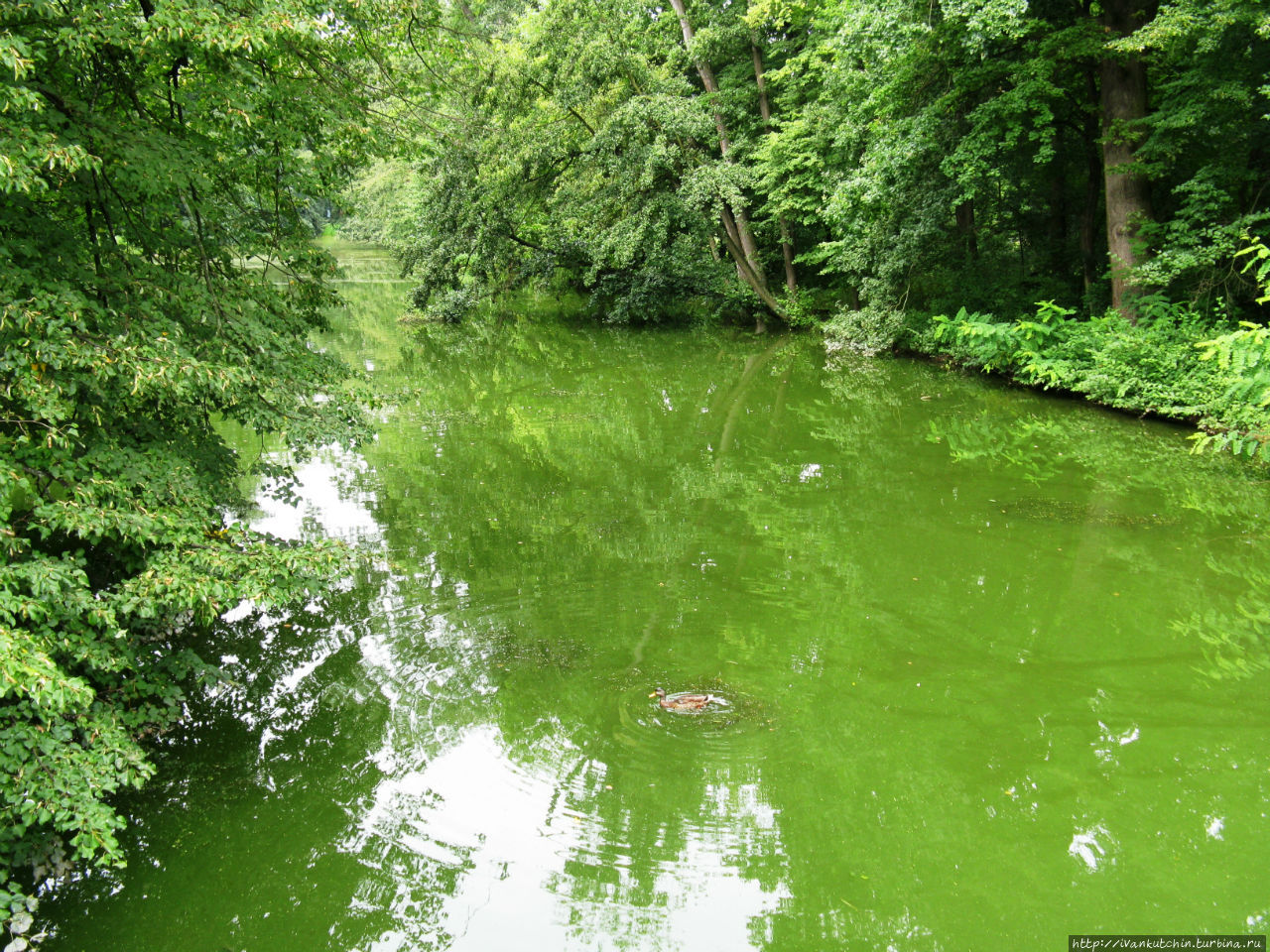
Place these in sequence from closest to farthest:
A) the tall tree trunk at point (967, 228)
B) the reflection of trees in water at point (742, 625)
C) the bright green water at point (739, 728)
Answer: the bright green water at point (739, 728)
the reflection of trees in water at point (742, 625)
the tall tree trunk at point (967, 228)

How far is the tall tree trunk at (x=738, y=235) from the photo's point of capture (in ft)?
63.1

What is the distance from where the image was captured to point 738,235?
20.1 m

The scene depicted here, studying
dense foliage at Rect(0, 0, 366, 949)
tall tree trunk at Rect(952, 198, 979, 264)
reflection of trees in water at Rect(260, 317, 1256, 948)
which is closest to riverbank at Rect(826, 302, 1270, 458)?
reflection of trees in water at Rect(260, 317, 1256, 948)

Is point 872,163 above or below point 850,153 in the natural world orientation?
below

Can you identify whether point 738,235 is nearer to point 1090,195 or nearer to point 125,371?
point 1090,195

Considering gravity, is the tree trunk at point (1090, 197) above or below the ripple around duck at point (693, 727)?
above

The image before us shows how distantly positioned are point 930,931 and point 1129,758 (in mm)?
1876

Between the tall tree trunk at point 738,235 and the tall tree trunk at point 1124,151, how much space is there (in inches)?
340

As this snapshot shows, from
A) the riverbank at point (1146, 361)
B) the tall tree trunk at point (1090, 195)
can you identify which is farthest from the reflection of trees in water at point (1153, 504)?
the tall tree trunk at point (1090, 195)

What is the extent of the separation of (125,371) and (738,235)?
1773cm

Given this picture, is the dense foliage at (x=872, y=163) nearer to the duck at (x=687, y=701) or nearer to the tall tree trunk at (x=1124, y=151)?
the tall tree trunk at (x=1124, y=151)

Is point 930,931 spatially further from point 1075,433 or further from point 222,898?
point 1075,433

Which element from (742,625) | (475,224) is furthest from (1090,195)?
(475,224)

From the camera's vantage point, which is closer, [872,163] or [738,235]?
[872,163]
